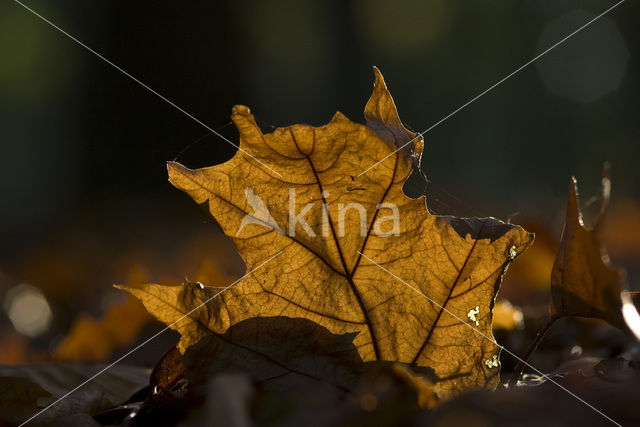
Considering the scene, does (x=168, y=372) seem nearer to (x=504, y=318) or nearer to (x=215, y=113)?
(x=504, y=318)

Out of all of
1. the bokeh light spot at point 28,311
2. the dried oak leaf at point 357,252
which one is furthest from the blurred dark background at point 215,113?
the dried oak leaf at point 357,252

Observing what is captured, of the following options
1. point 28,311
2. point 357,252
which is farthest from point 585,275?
point 28,311

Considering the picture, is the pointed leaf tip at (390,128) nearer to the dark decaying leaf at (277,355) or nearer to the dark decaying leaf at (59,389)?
the dark decaying leaf at (277,355)

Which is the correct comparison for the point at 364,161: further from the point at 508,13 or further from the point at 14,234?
the point at 508,13

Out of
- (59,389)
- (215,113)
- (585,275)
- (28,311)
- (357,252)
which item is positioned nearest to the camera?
(585,275)

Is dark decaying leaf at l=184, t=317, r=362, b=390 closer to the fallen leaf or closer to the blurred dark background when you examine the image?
the blurred dark background

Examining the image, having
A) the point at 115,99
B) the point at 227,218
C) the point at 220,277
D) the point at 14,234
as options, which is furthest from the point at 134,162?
the point at 227,218

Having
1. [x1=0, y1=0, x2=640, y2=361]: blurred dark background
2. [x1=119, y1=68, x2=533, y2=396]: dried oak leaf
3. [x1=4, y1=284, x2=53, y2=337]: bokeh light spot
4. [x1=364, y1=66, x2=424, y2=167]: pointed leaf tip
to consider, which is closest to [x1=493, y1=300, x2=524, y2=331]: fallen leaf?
[x1=0, y1=0, x2=640, y2=361]: blurred dark background
